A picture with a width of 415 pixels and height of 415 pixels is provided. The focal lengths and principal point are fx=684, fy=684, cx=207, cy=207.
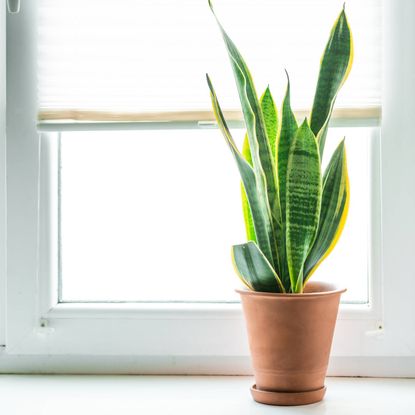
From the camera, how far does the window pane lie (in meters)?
1.34

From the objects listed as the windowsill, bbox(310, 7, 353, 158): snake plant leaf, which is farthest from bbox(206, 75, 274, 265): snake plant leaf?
the windowsill

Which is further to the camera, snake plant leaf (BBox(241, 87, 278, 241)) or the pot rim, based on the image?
snake plant leaf (BBox(241, 87, 278, 241))

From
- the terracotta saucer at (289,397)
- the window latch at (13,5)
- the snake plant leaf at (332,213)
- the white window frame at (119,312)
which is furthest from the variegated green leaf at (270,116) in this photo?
the window latch at (13,5)

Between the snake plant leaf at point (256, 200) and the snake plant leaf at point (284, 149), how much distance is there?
0.02 meters

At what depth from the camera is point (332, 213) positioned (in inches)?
43.4

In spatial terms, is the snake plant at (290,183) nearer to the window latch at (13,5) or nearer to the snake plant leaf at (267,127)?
the snake plant leaf at (267,127)

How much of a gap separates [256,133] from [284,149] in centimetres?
6

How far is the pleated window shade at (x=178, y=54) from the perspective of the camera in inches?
48.5

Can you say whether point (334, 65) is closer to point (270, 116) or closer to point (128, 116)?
point (270, 116)

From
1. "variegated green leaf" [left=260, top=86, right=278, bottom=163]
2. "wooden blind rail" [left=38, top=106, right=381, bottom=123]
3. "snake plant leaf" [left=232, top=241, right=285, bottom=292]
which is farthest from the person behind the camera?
"wooden blind rail" [left=38, top=106, right=381, bottom=123]

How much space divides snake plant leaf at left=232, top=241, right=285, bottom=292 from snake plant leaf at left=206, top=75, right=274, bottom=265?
0.04 meters

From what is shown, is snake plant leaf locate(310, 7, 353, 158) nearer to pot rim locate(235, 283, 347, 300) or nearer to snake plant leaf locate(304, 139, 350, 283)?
snake plant leaf locate(304, 139, 350, 283)

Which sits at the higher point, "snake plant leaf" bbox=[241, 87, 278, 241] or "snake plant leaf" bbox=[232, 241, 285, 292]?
"snake plant leaf" bbox=[241, 87, 278, 241]

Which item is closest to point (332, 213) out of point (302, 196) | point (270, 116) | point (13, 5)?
point (302, 196)
